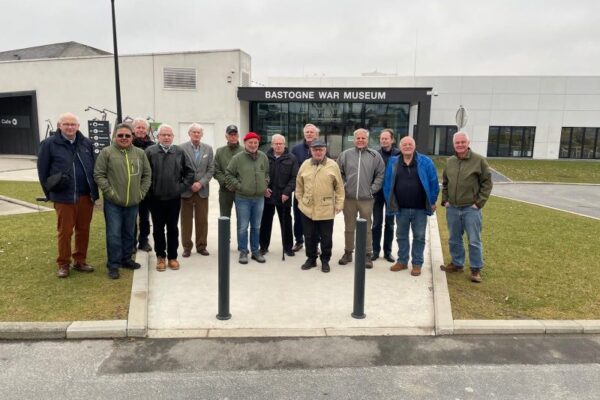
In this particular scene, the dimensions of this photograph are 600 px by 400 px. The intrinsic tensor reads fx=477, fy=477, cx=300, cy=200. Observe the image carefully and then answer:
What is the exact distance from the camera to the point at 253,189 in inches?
250

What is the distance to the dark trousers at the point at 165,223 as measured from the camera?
237 inches

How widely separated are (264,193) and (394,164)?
5.83 ft

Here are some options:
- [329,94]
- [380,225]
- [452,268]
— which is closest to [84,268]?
[380,225]

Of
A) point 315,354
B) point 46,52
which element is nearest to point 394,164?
point 315,354

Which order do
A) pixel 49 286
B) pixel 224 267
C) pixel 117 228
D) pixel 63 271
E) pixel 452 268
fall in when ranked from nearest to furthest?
pixel 224 267, pixel 49 286, pixel 63 271, pixel 117 228, pixel 452 268

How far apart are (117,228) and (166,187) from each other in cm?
77

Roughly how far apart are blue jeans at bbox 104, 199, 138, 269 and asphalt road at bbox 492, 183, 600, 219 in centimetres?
1132

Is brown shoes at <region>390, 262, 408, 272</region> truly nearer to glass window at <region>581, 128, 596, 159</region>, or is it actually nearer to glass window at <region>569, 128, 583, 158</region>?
glass window at <region>569, 128, 583, 158</region>

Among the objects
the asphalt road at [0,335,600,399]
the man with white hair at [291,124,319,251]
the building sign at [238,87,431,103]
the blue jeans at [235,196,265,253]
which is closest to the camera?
the asphalt road at [0,335,600,399]

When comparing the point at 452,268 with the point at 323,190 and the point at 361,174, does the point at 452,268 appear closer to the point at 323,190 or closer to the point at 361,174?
the point at 361,174

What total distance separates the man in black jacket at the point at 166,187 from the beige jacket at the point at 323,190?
1.62m

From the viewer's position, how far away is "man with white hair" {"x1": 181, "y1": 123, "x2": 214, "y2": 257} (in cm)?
644

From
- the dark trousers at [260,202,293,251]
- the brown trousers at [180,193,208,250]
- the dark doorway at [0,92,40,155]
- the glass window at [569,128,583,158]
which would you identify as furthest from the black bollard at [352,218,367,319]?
the glass window at [569,128,583,158]

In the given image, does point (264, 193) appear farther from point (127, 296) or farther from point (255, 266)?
point (127, 296)
